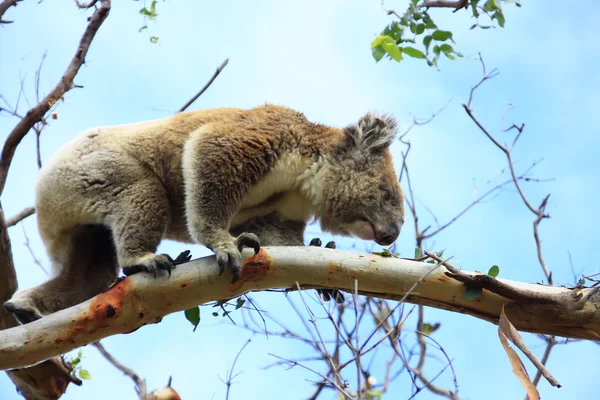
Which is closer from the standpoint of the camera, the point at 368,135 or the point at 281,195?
the point at 281,195

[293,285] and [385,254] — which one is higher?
[385,254]

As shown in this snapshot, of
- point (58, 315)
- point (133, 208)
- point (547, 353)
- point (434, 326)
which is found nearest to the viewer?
point (58, 315)

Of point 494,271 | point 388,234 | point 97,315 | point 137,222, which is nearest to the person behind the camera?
point 97,315

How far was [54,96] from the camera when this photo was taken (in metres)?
5.09

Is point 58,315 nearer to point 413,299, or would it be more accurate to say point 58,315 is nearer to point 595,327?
point 413,299

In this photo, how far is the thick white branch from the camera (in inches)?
132

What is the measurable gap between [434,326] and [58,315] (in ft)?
10.7

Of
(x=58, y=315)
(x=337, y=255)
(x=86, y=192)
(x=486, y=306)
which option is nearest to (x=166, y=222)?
(x=86, y=192)

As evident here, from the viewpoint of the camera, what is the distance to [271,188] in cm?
422

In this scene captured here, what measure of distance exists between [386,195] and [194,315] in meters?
1.59

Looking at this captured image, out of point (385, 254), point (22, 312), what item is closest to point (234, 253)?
point (385, 254)

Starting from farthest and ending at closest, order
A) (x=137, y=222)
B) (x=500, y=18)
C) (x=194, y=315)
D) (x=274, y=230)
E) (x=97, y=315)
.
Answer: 1. (x=500, y=18)
2. (x=274, y=230)
3. (x=194, y=315)
4. (x=137, y=222)
5. (x=97, y=315)

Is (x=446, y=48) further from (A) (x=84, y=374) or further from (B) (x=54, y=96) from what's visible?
(A) (x=84, y=374)

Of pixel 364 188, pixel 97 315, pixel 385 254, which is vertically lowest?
pixel 97 315
